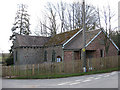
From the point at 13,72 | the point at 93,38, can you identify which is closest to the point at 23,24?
the point at 93,38

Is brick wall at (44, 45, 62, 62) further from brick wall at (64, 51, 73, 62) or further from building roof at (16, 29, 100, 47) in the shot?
brick wall at (64, 51, 73, 62)

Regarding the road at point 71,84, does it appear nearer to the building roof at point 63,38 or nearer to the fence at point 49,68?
the fence at point 49,68

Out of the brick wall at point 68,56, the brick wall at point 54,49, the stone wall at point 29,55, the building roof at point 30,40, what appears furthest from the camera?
the building roof at point 30,40

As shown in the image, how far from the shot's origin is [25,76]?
52.5ft

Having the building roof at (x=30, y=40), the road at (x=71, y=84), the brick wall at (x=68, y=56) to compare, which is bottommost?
the road at (x=71, y=84)

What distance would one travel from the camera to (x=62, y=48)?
2275 cm

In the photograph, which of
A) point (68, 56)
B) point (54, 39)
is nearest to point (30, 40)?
point (54, 39)

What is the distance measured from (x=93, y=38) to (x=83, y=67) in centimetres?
802

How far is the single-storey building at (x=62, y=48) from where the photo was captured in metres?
23.2

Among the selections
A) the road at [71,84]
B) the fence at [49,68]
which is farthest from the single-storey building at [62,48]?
the road at [71,84]

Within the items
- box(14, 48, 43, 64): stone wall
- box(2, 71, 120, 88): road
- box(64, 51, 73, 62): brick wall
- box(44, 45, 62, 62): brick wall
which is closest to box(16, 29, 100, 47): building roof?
box(44, 45, 62, 62): brick wall

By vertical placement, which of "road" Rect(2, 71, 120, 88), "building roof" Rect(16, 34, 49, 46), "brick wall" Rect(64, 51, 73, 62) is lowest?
"road" Rect(2, 71, 120, 88)

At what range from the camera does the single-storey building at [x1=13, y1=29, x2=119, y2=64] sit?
23.2m

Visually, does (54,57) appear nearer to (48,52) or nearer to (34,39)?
(48,52)
